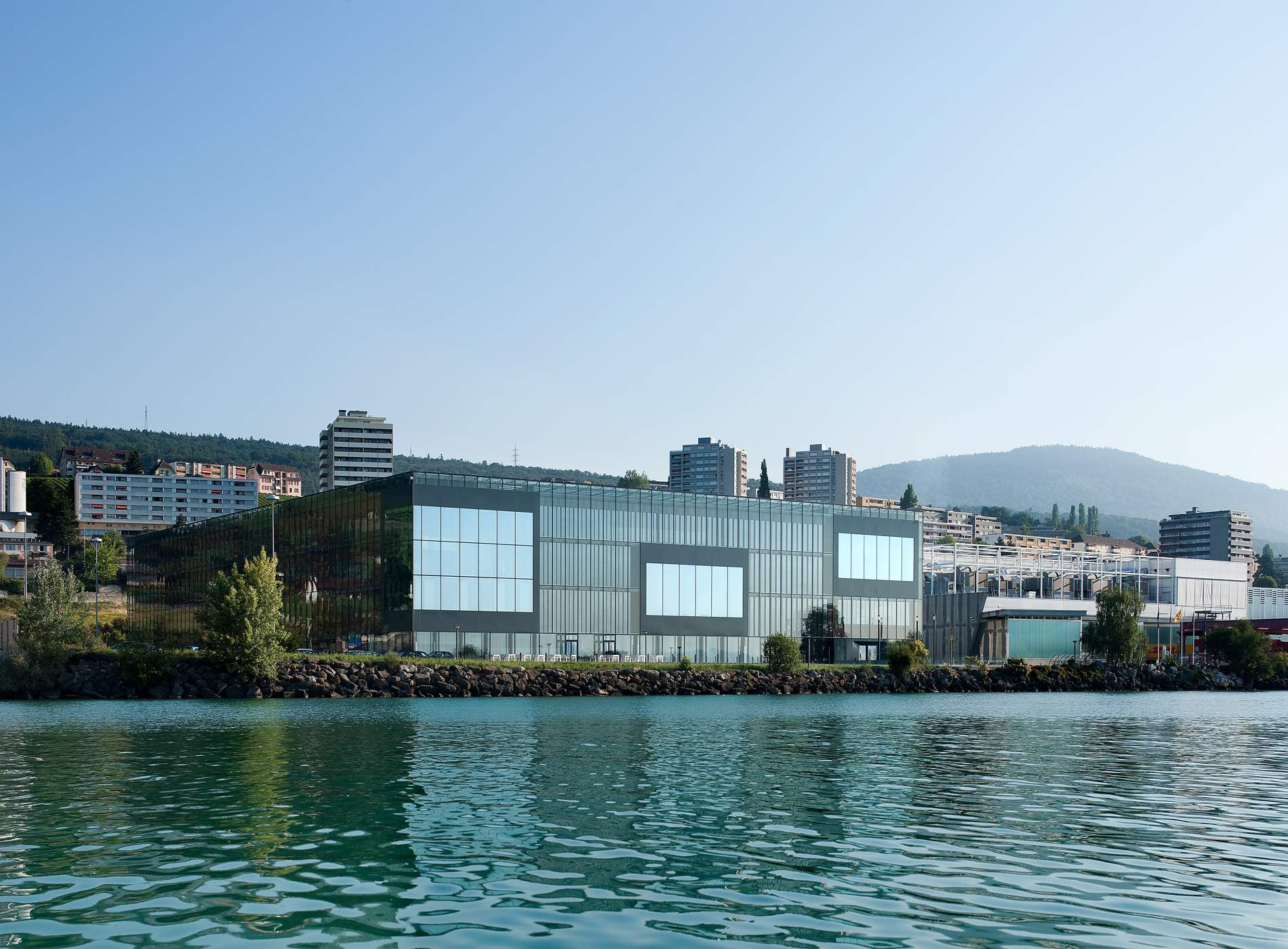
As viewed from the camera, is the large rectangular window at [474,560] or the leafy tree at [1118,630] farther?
the leafy tree at [1118,630]

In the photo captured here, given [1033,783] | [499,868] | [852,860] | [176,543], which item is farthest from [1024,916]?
[176,543]

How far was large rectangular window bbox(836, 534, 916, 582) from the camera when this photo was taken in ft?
466

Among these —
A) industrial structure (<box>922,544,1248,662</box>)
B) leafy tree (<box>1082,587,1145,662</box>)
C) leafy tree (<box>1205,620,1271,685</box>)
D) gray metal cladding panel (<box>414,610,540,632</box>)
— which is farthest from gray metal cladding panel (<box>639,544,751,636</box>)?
leafy tree (<box>1205,620,1271,685</box>)

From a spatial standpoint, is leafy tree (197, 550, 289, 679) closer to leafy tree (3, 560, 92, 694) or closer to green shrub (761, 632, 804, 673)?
leafy tree (3, 560, 92, 694)

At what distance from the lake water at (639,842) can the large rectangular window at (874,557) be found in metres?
95.7

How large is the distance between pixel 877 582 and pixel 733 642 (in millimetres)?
20920

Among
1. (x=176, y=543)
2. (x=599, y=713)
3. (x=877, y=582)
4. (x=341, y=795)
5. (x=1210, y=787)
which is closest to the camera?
(x=341, y=795)

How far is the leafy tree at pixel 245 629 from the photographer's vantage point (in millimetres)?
88938

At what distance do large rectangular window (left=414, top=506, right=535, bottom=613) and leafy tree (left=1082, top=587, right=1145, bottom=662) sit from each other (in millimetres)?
65042

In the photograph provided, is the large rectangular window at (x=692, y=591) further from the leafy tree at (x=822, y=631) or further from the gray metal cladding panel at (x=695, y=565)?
the leafy tree at (x=822, y=631)

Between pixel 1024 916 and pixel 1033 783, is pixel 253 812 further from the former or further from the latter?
pixel 1033 783

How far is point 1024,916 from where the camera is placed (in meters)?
15.8

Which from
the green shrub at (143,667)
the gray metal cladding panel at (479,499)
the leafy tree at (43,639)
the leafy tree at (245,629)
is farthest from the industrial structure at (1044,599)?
the leafy tree at (43,639)

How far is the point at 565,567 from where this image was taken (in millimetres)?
123312
